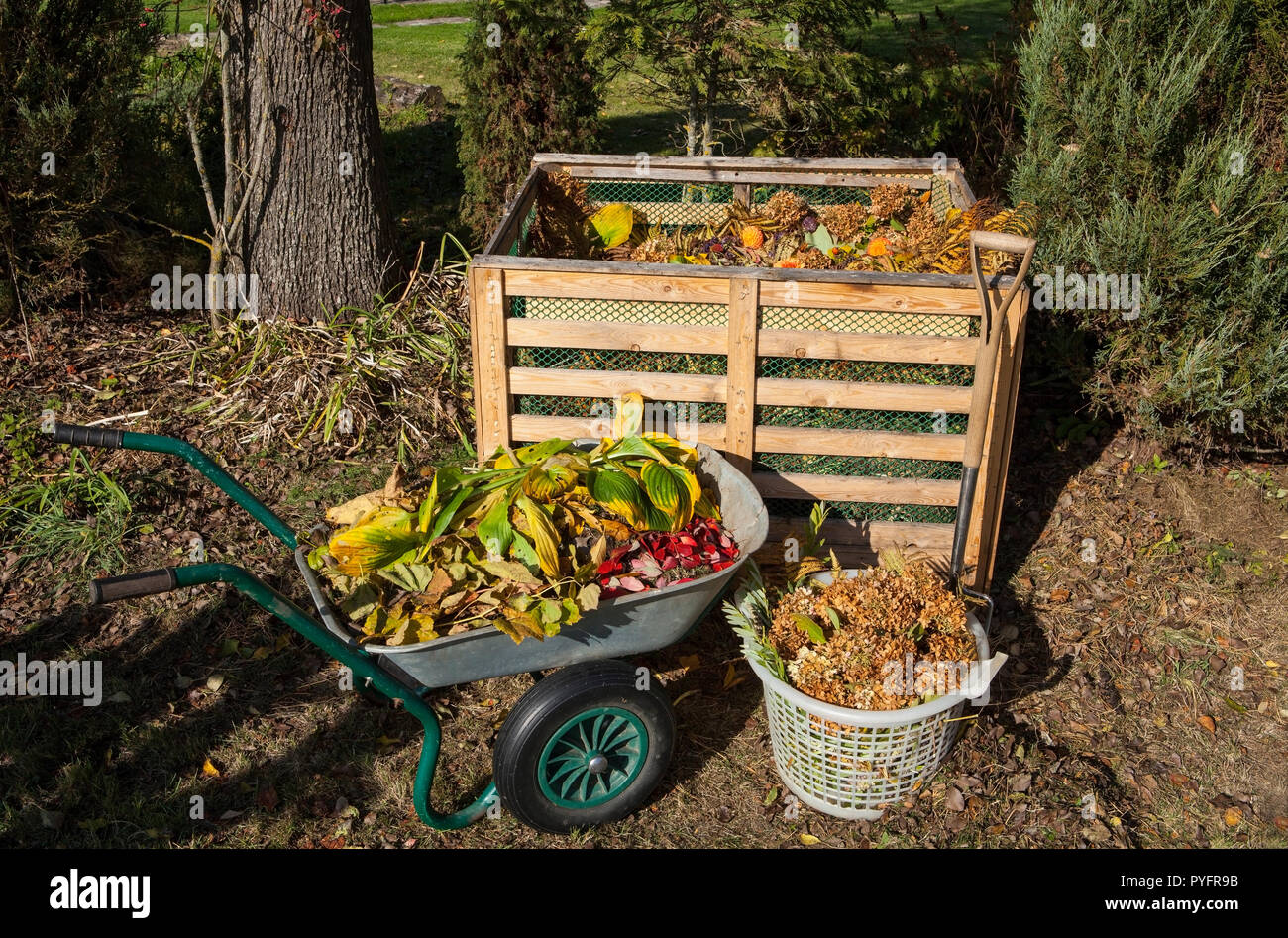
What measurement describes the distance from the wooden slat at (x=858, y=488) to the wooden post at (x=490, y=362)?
0.99m

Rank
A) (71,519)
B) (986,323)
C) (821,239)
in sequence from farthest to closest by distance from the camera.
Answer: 1. (821,239)
2. (71,519)
3. (986,323)

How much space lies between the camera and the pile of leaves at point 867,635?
3.28m

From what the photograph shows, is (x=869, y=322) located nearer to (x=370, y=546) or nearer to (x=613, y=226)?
(x=613, y=226)

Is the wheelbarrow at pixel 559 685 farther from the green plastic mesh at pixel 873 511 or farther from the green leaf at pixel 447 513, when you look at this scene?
the green plastic mesh at pixel 873 511

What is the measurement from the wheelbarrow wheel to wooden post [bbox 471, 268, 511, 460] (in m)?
Result: 1.19

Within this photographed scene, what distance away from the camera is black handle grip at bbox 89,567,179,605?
2.34 metres

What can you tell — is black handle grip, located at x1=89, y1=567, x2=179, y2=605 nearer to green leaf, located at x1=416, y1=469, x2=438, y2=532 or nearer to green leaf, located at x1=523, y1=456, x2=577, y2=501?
green leaf, located at x1=416, y1=469, x2=438, y2=532

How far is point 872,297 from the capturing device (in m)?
3.86

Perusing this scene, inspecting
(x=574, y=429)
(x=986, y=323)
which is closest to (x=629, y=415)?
(x=574, y=429)

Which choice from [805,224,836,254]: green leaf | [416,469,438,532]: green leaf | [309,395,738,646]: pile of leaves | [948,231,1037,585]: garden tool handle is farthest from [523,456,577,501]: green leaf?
[805,224,836,254]: green leaf

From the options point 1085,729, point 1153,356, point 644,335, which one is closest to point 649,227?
point 644,335

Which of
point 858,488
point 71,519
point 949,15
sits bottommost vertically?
point 71,519

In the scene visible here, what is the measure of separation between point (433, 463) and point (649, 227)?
1.51m

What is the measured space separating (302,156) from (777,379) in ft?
9.48
